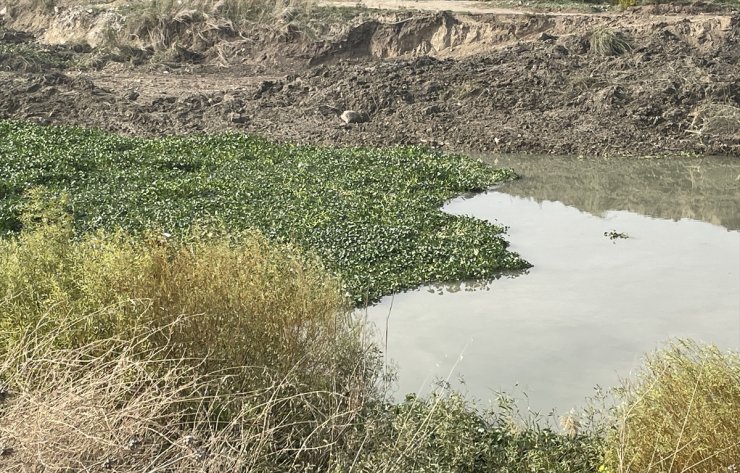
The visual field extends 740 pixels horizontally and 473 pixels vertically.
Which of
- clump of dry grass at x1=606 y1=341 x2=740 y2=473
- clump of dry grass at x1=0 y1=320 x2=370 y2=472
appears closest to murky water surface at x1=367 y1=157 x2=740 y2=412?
clump of dry grass at x1=606 y1=341 x2=740 y2=473

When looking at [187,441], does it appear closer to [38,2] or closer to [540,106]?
[540,106]

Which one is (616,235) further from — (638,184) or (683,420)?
(683,420)

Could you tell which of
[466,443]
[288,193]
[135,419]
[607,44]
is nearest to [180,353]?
[135,419]

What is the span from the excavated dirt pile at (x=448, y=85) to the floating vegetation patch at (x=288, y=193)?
2067 millimetres

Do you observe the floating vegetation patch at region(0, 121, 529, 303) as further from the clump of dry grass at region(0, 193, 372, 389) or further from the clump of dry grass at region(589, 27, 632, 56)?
the clump of dry grass at region(589, 27, 632, 56)

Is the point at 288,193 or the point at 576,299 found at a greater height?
the point at 576,299

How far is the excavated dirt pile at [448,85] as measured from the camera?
18.4 metres

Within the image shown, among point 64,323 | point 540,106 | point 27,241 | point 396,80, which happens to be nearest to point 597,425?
point 64,323

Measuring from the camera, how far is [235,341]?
6.19m

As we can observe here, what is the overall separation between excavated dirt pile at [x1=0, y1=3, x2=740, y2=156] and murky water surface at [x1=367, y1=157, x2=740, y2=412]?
10.2 ft

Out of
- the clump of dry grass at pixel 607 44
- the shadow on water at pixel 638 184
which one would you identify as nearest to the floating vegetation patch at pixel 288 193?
the shadow on water at pixel 638 184

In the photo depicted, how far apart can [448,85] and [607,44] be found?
3.79 meters

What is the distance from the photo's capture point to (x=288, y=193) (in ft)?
44.9

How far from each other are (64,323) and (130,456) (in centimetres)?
135
